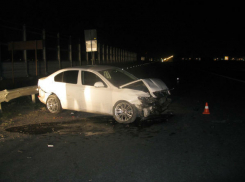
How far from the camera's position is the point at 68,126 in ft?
25.7

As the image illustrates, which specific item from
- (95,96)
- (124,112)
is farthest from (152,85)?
(95,96)

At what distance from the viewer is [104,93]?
843 centimetres

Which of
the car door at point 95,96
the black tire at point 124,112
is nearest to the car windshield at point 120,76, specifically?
the car door at point 95,96

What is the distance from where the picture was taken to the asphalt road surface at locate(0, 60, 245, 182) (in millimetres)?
4469

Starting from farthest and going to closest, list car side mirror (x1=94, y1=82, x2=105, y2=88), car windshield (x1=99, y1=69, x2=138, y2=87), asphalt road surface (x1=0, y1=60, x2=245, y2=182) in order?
1. car windshield (x1=99, y1=69, x2=138, y2=87)
2. car side mirror (x1=94, y1=82, x2=105, y2=88)
3. asphalt road surface (x1=0, y1=60, x2=245, y2=182)

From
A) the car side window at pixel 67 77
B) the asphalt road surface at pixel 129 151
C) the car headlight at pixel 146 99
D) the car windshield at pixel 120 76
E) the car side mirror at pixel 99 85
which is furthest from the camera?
the car windshield at pixel 120 76

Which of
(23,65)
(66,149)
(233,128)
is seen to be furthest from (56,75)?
(23,65)

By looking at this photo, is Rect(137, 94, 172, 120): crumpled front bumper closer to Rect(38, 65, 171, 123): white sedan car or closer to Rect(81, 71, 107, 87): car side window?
Rect(38, 65, 171, 123): white sedan car

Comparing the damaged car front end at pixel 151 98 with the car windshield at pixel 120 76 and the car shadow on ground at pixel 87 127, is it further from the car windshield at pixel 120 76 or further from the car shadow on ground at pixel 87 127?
the car windshield at pixel 120 76

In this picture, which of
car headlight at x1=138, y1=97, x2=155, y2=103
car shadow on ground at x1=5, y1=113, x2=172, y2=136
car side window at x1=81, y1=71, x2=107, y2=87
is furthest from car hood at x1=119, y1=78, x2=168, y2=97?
car side window at x1=81, y1=71, x2=107, y2=87

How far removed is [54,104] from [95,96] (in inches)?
68.4

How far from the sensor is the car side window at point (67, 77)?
9359 millimetres

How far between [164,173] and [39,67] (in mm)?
15624

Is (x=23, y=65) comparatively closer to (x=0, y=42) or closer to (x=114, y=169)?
(x=0, y=42)
